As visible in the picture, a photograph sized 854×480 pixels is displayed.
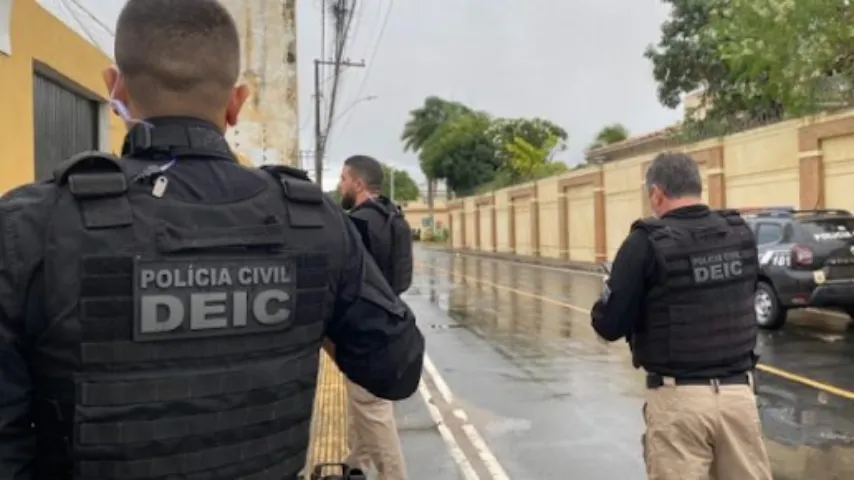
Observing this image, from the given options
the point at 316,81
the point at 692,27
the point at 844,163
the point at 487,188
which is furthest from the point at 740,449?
the point at 487,188

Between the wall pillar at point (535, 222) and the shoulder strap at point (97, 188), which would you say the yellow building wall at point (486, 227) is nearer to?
the wall pillar at point (535, 222)

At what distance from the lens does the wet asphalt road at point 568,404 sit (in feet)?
19.5

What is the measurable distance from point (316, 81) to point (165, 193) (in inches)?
1265

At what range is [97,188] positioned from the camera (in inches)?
59.1

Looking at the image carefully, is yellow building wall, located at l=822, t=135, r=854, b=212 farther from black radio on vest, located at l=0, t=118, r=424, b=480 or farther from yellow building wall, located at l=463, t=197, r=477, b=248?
yellow building wall, located at l=463, t=197, r=477, b=248

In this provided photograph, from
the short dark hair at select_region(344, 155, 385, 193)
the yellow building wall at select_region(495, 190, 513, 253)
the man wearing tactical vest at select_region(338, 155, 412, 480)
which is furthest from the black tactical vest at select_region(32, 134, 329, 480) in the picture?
the yellow building wall at select_region(495, 190, 513, 253)

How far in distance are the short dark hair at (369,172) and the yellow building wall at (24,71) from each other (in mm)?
1500

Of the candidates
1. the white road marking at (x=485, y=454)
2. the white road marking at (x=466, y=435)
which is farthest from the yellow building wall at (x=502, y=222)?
the white road marking at (x=485, y=454)

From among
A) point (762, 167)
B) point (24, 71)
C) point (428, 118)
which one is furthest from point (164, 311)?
point (428, 118)

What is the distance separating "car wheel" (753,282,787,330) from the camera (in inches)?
472

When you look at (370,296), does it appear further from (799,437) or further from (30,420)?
(799,437)

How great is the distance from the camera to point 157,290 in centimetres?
153

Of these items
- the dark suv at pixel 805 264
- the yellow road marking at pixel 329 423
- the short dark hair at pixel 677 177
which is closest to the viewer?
the short dark hair at pixel 677 177

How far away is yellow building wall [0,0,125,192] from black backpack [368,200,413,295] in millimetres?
1748
